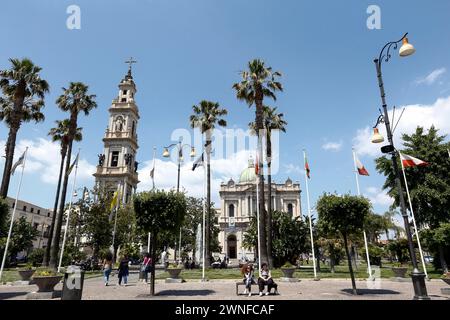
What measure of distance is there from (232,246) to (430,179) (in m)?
51.0

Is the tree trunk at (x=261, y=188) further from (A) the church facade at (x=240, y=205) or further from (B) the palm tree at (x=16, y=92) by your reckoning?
(A) the church facade at (x=240, y=205)

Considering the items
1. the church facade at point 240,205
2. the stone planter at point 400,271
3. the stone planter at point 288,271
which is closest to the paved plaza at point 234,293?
the stone planter at point 400,271

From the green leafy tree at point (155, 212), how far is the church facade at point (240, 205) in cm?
5953

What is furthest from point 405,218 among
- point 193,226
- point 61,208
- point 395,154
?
point 193,226

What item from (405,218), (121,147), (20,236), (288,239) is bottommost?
(405,218)

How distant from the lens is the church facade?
2798 inches

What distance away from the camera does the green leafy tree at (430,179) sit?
26641 millimetres

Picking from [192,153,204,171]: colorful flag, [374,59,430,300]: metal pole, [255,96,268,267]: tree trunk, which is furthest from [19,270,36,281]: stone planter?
[374,59,430,300]: metal pole

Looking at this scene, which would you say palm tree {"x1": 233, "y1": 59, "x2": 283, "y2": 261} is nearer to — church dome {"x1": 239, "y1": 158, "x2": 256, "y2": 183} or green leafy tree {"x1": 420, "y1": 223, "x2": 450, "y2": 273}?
green leafy tree {"x1": 420, "y1": 223, "x2": 450, "y2": 273}

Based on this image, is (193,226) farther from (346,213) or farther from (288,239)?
(346,213)

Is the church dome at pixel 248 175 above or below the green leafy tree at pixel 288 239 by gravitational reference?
above

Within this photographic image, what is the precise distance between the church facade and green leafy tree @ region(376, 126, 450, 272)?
145 ft

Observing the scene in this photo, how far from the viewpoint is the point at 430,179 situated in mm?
26906
